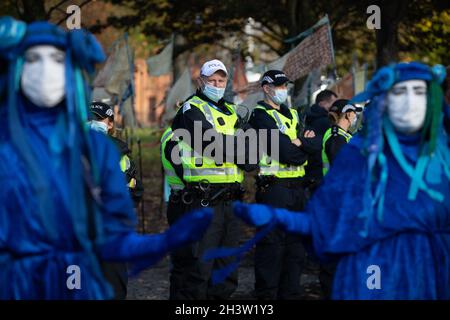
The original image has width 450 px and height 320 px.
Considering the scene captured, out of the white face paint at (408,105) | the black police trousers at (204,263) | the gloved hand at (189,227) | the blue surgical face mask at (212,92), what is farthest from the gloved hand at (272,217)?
the blue surgical face mask at (212,92)

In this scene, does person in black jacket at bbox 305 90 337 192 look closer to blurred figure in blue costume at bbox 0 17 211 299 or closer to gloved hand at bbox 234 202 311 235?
gloved hand at bbox 234 202 311 235

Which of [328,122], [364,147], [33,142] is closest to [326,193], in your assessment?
[364,147]

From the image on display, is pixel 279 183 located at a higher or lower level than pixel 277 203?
higher

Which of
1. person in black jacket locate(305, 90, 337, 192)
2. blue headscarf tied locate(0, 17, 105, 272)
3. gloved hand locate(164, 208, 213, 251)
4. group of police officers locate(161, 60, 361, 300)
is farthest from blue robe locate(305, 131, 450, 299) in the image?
person in black jacket locate(305, 90, 337, 192)

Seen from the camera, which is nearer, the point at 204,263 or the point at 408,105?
the point at 408,105

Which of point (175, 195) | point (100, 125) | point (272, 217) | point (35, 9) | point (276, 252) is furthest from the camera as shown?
point (35, 9)

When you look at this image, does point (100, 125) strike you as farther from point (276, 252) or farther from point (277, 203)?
point (276, 252)

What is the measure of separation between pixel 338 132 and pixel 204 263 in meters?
1.78

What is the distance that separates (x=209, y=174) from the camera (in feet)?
29.8

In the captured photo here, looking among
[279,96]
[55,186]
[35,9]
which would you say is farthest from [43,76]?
[35,9]

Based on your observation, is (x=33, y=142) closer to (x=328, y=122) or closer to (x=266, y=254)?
(x=266, y=254)

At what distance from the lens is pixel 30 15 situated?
15.1 metres

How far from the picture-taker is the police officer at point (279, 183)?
31.2ft

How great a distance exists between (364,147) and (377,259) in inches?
23.3
